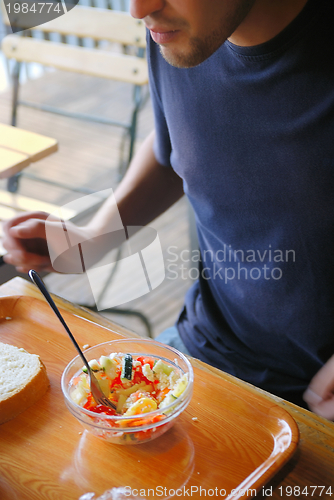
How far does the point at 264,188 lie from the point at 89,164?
2789 millimetres

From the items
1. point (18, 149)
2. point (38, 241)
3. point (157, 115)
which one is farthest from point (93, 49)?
point (38, 241)

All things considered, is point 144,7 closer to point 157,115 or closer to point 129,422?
point 157,115

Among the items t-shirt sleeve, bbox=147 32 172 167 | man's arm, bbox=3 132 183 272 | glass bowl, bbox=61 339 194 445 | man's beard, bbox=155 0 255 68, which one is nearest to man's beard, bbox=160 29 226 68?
man's beard, bbox=155 0 255 68

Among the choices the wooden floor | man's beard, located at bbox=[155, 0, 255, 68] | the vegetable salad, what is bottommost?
the wooden floor

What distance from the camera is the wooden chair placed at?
7.48 ft

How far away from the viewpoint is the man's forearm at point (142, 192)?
132cm

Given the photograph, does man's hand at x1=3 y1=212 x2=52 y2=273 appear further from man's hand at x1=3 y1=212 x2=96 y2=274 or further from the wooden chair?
the wooden chair

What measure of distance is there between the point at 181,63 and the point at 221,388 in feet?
1.85

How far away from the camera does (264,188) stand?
100 cm

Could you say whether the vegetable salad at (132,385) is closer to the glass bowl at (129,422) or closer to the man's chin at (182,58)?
the glass bowl at (129,422)

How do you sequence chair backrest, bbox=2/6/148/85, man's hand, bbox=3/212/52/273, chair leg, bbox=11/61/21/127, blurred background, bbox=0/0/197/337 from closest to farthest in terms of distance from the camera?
man's hand, bbox=3/212/52/273 < chair backrest, bbox=2/6/148/85 < chair leg, bbox=11/61/21/127 < blurred background, bbox=0/0/197/337

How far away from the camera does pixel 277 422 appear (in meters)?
0.78

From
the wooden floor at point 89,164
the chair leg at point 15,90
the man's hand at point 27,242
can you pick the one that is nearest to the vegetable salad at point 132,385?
the man's hand at point 27,242

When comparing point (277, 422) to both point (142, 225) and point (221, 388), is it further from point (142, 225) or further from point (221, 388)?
point (142, 225)
